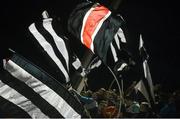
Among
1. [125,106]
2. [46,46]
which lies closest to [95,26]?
[46,46]

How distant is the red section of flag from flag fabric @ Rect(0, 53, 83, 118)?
151 cm

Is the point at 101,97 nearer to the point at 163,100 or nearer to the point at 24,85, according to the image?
the point at 163,100

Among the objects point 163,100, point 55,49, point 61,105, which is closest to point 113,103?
point 163,100

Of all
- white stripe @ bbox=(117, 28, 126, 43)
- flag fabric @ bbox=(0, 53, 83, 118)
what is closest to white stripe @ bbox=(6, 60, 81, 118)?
flag fabric @ bbox=(0, 53, 83, 118)

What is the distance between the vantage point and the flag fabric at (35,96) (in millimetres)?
7793

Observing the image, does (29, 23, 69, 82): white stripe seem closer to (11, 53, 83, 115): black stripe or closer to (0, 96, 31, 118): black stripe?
(11, 53, 83, 115): black stripe

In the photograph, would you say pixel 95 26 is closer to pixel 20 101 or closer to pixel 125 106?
pixel 20 101

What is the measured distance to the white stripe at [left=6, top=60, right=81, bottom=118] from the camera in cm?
782

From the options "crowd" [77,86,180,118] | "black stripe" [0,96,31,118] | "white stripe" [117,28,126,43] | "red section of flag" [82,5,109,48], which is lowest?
"crowd" [77,86,180,118]

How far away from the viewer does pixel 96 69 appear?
13055 millimetres

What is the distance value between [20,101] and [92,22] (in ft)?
8.14

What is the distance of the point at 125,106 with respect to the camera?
36.6ft

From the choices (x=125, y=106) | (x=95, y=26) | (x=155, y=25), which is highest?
(x=95, y=26)

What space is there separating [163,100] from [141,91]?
2.54 meters
